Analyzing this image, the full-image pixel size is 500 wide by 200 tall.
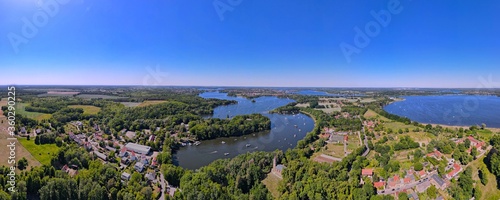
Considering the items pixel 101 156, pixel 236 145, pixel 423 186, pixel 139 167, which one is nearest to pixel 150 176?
pixel 139 167

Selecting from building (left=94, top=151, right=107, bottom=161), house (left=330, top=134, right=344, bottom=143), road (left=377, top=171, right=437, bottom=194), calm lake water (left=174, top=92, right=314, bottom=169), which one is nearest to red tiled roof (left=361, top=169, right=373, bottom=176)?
road (left=377, top=171, right=437, bottom=194)

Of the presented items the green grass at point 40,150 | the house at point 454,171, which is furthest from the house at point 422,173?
the green grass at point 40,150

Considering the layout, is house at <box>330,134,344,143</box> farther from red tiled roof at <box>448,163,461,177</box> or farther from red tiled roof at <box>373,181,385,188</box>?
red tiled roof at <box>373,181,385,188</box>

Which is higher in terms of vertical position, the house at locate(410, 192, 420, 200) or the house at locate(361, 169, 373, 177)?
the house at locate(361, 169, 373, 177)

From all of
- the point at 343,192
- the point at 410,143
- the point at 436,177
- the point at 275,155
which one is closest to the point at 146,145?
the point at 275,155

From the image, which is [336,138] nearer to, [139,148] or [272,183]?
[272,183]

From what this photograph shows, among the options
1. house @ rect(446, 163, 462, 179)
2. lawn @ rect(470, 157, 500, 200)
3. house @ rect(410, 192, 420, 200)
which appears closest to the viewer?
house @ rect(410, 192, 420, 200)
